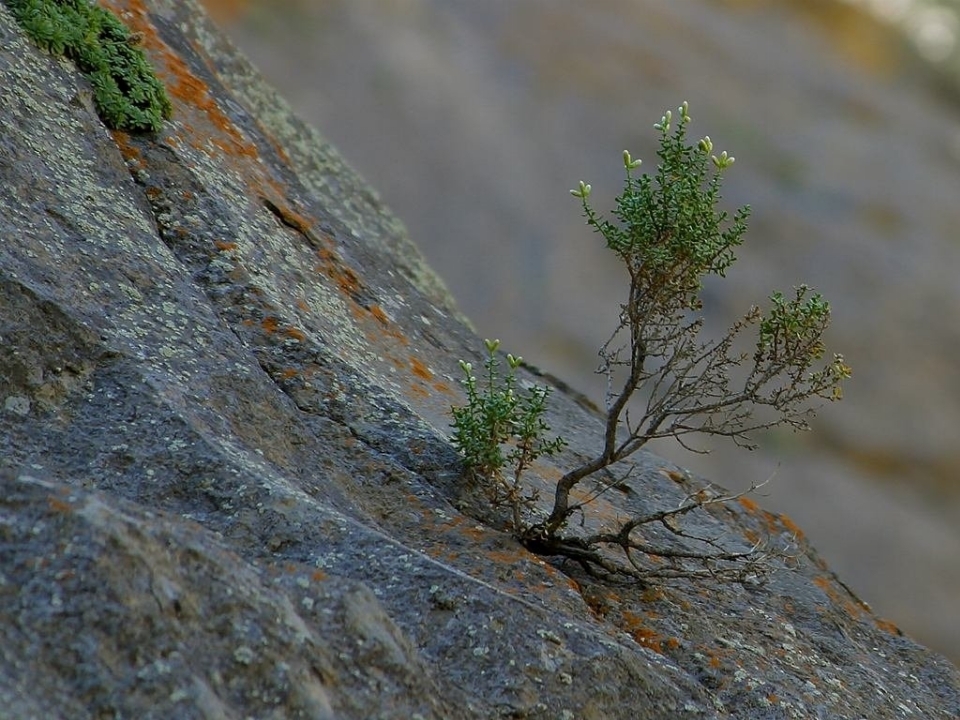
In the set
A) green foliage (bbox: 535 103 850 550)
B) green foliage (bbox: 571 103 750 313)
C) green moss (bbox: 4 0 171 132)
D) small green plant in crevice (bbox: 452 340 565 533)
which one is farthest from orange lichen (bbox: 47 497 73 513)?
green moss (bbox: 4 0 171 132)

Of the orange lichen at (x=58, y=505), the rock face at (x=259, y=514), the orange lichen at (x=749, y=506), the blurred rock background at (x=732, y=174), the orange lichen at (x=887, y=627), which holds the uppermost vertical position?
the blurred rock background at (x=732, y=174)

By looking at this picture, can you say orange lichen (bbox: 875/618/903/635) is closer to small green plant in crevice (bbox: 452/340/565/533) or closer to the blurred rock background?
small green plant in crevice (bbox: 452/340/565/533)

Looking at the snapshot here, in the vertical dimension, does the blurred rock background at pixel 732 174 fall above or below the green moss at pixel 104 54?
above

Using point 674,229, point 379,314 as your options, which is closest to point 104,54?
point 379,314

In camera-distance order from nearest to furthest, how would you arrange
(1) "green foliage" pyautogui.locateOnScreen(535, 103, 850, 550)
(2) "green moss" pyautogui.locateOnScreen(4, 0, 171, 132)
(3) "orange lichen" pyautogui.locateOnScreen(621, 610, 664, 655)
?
(3) "orange lichen" pyautogui.locateOnScreen(621, 610, 664, 655)
(1) "green foliage" pyautogui.locateOnScreen(535, 103, 850, 550)
(2) "green moss" pyautogui.locateOnScreen(4, 0, 171, 132)

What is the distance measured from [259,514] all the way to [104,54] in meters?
2.47

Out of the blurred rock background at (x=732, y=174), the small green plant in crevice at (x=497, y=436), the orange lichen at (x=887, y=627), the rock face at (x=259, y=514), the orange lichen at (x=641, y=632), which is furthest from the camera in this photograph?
the blurred rock background at (x=732, y=174)

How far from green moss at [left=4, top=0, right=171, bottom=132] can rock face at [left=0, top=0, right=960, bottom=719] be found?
0.09 meters

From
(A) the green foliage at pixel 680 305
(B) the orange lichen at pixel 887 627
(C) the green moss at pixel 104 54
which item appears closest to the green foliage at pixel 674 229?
(A) the green foliage at pixel 680 305

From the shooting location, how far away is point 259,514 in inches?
150

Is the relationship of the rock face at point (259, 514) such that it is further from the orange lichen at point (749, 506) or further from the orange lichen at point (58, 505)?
the orange lichen at point (749, 506)

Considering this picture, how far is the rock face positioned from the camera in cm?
314

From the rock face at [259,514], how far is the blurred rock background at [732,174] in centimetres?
1194

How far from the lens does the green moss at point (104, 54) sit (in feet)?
16.9
